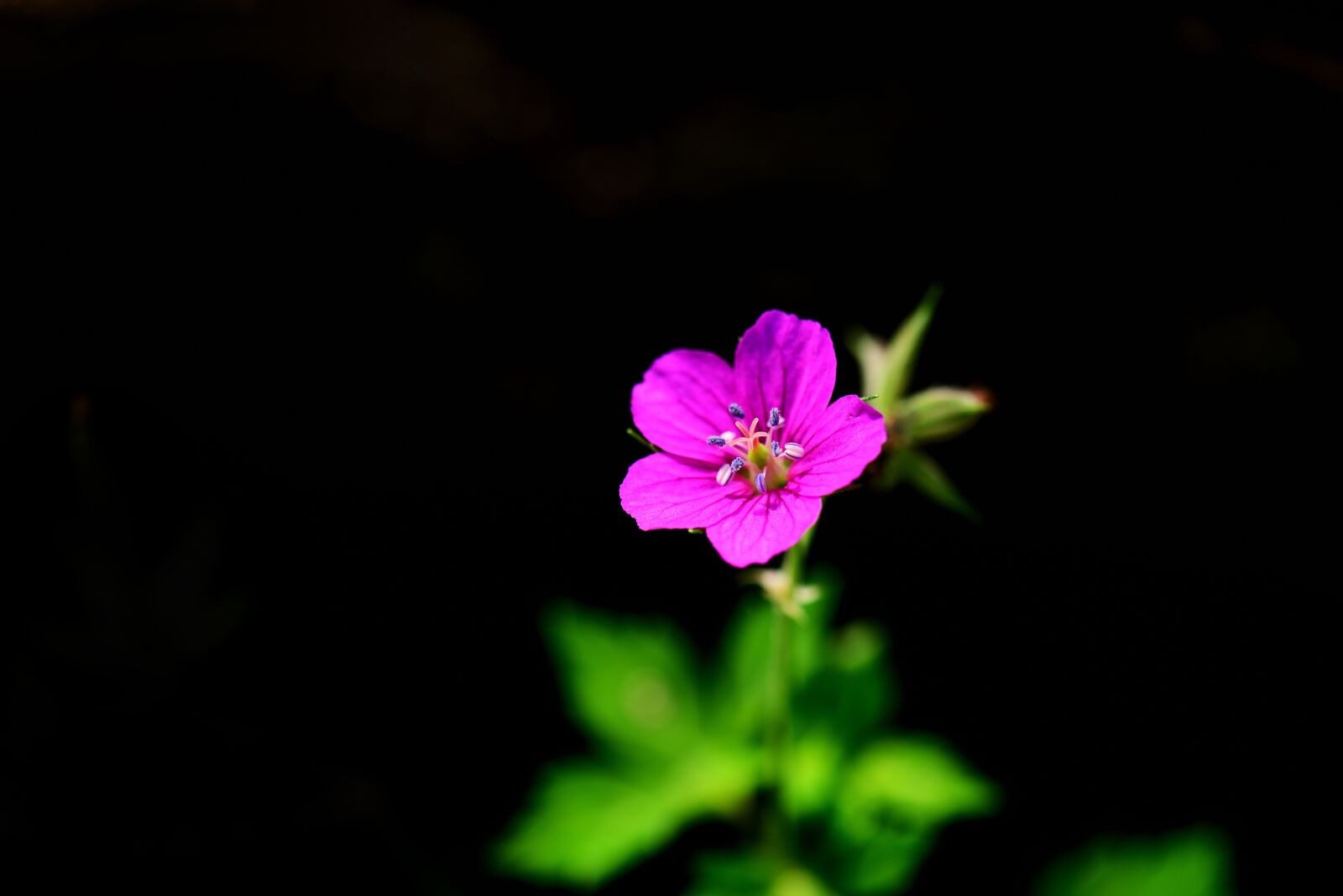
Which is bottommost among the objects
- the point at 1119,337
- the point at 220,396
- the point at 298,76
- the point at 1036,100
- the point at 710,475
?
the point at 710,475

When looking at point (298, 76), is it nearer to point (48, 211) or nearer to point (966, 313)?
point (48, 211)

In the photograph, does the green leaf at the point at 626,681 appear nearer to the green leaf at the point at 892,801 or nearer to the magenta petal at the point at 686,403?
the green leaf at the point at 892,801

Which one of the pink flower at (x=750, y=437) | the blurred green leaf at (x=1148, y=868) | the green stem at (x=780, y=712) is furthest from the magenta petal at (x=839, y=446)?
the blurred green leaf at (x=1148, y=868)

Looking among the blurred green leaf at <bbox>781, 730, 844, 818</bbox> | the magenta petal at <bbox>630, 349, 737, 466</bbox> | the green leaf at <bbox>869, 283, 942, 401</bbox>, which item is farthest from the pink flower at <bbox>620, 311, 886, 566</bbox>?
the blurred green leaf at <bbox>781, 730, 844, 818</bbox>

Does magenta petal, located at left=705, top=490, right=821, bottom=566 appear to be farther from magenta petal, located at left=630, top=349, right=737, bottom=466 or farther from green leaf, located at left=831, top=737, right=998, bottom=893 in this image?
green leaf, located at left=831, top=737, right=998, bottom=893

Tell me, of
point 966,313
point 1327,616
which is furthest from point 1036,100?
point 1327,616

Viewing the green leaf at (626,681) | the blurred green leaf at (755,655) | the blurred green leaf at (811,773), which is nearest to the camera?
the blurred green leaf at (811,773)
